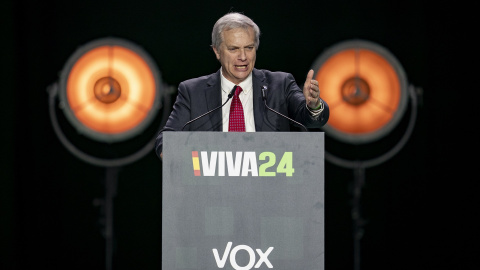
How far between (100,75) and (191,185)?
1.92 m

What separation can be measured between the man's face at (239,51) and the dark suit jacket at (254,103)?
7cm

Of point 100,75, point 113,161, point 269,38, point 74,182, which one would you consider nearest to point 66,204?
point 74,182

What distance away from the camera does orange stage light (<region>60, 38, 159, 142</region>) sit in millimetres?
3330

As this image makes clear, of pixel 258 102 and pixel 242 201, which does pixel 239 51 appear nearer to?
pixel 258 102

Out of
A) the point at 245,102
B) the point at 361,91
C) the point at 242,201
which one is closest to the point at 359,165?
the point at 361,91

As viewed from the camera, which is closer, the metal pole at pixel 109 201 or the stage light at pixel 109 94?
the stage light at pixel 109 94

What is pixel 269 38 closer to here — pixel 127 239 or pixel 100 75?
pixel 100 75

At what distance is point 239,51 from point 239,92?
6.6 inches

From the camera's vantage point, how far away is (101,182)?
11.6ft

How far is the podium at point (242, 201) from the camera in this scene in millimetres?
1610

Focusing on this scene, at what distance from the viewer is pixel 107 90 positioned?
3314 mm

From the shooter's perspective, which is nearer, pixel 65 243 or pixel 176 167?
pixel 176 167

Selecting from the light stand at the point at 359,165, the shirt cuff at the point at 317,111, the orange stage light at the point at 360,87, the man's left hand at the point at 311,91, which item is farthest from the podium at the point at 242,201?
the light stand at the point at 359,165

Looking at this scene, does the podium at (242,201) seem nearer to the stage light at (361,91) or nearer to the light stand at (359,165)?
the stage light at (361,91)
